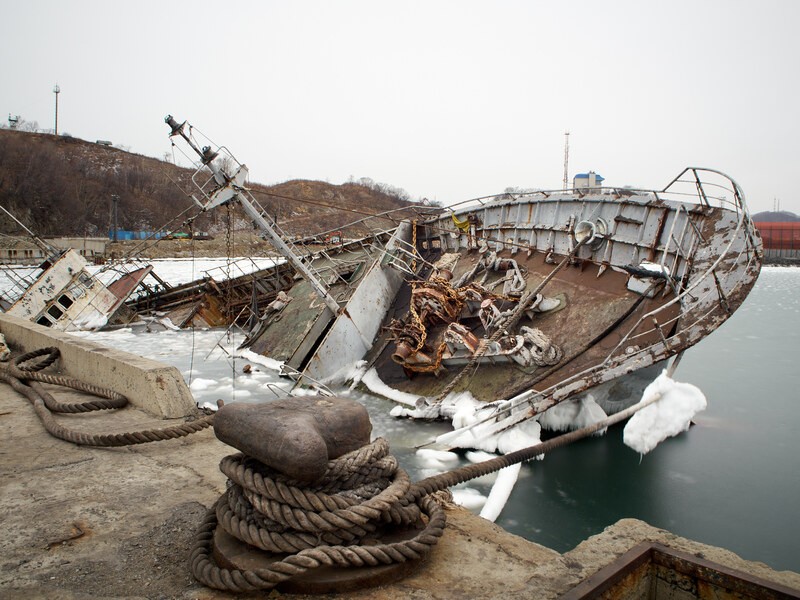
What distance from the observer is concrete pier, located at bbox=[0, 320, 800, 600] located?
1.95 metres

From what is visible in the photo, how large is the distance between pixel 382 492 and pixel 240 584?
1.89ft

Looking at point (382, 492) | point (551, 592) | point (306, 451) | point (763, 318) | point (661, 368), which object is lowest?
point (763, 318)

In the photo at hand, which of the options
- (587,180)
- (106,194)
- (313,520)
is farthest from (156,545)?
(106,194)

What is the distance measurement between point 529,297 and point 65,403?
5.46 m

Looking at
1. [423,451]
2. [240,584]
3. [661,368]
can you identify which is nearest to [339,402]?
[240,584]

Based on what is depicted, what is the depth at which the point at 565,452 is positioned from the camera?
6.55 meters

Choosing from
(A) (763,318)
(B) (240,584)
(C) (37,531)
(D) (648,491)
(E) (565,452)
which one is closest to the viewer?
(B) (240,584)

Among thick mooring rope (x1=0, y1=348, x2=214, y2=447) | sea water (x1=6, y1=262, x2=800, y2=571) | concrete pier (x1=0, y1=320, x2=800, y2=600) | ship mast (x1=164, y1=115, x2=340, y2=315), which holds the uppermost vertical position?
ship mast (x1=164, y1=115, x2=340, y2=315)

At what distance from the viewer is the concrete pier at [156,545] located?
76.9 inches

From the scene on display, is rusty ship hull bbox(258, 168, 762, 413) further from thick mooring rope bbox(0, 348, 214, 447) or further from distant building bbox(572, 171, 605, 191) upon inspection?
thick mooring rope bbox(0, 348, 214, 447)

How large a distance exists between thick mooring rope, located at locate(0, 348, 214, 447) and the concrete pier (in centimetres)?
8

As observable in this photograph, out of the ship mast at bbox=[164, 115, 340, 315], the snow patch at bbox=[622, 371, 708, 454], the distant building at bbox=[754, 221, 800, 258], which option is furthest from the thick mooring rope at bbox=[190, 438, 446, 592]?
the distant building at bbox=[754, 221, 800, 258]

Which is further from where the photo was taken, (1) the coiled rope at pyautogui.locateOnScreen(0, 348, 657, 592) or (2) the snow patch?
(2) the snow patch

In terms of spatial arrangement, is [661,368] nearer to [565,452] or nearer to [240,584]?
[565,452]
